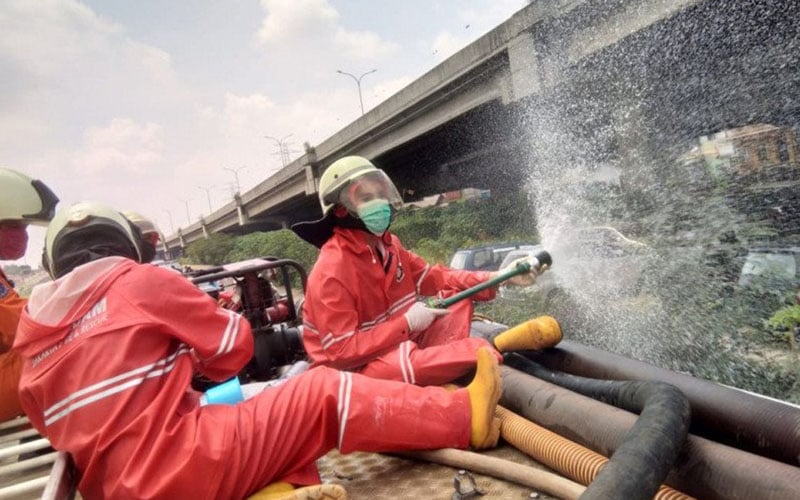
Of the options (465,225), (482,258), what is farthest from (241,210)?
(482,258)

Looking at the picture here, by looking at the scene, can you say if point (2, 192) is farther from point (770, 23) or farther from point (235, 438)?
point (770, 23)

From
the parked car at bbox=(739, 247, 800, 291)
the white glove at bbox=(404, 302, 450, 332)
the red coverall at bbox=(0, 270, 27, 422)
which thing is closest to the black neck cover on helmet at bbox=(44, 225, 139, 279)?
the red coverall at bbox=(0, 270, 27, 422)

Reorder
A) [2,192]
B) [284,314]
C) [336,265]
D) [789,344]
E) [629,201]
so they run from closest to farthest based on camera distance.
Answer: [2,192] < [336,265] < [789,344] < [284,314] < [629,201]

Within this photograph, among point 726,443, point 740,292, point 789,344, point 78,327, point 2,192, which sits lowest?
point 789,344

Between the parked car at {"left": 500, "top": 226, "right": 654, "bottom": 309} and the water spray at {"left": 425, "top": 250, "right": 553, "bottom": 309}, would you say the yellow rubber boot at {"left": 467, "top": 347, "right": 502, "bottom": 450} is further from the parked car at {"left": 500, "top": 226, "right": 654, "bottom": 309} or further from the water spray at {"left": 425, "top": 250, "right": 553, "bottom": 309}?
the parked car at {"left": 500, "top": 226, "right": 654, "bottom": 309}

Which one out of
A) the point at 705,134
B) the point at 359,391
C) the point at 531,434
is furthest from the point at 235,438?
the point at 705,134

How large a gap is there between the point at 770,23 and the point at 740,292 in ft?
20.5

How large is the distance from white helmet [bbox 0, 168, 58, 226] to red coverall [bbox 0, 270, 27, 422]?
43cm

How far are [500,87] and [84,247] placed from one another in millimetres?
12910

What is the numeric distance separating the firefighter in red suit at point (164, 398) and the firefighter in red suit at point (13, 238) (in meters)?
0.77

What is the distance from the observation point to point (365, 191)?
10.0 feet

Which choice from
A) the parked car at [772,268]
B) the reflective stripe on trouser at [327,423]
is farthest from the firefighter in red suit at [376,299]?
the parked car at [772,268]

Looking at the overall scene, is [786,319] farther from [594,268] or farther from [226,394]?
[226,394]

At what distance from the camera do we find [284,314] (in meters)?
5.09
